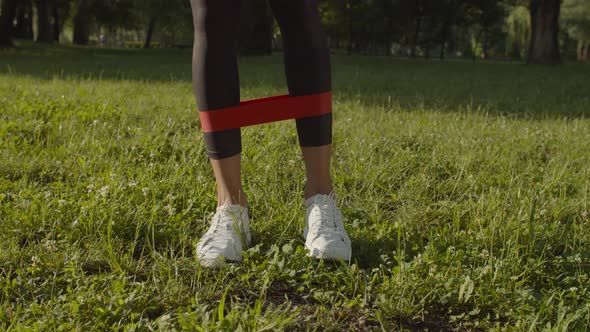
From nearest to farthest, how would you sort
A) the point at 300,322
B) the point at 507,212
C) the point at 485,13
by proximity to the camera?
the point at 300,322
the point at 507,212
the point at 485,13

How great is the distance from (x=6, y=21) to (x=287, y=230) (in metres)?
22.9

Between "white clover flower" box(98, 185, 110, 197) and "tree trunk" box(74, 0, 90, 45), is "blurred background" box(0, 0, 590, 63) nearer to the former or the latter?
"tree trunk" box(74, 0, 90, 45)

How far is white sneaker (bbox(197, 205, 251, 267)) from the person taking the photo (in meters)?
1.99

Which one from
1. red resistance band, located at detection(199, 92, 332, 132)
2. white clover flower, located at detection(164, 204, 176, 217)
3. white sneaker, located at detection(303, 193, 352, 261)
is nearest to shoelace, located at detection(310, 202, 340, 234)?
white sneaker, located at detection(303, 193, 352, 261)

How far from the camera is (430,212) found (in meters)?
2.62

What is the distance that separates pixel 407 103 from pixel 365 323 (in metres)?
4.92

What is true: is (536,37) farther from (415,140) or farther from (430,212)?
(430,212)

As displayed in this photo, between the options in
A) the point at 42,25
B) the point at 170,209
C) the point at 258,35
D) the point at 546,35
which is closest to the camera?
the point at 170,209

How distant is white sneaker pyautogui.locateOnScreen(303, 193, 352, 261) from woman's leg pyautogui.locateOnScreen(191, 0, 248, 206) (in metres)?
0.33

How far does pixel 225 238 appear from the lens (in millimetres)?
2061

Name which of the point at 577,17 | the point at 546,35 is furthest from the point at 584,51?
the point at 546,35

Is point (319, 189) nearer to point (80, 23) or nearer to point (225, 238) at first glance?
point (225, 238)

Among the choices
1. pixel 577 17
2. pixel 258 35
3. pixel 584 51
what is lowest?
pixel 258 35

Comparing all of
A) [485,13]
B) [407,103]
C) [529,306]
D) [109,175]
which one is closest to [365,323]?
[529,306]
